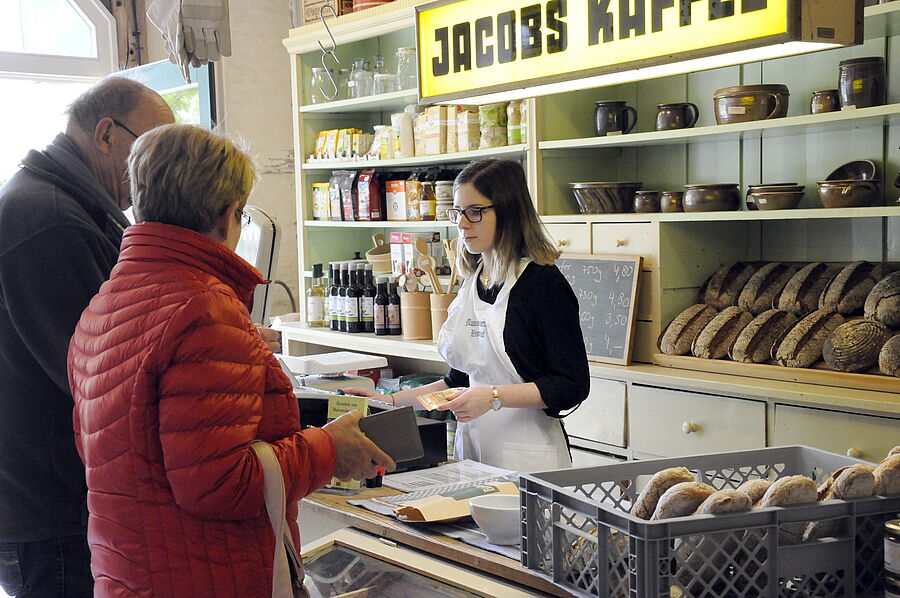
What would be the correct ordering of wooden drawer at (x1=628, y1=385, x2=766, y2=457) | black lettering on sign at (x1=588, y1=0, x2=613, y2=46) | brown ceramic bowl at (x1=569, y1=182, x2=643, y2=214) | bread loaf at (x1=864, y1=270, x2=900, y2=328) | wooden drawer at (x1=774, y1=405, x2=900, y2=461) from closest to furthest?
black lettering on sign at (x1=588, y1=0, x2=613, y2=46) → wooden drawer at (x1=774, y1=405, x2=900, y2=461) → bread loaf at (x1=864, y1=270, x2=900, y2=328) → wooden drawer at (x1=628, y1=385, x2=766, y2=457) → brown ceramic bowl at (x1=569, y1=182, x2=643, y2=214)

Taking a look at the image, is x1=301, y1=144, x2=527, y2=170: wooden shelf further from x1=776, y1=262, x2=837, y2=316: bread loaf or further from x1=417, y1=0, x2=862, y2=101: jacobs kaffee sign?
x1=417, y1=0, x2=862, y2=101: jacobs kaffee sign

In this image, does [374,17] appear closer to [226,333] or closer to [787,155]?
[787,155]

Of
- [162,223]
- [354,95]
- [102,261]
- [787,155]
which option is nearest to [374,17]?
[354,95]

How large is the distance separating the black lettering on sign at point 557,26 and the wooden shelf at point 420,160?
1705 mm

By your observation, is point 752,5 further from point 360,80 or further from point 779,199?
point 360,80

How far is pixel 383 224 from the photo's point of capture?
4648 millimetres

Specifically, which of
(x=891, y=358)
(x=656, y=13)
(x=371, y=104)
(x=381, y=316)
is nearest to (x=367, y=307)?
(x=381, y=316)

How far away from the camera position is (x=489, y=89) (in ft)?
7.68

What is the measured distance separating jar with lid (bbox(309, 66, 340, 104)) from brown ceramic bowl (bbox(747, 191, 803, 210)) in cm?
259

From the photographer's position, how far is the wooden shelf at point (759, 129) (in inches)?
115

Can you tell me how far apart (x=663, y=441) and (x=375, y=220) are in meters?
2.07

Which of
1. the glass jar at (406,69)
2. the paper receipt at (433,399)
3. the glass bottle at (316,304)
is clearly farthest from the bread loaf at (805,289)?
the glass bottle at (316,304)

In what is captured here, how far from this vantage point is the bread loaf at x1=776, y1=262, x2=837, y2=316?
324 centimetres

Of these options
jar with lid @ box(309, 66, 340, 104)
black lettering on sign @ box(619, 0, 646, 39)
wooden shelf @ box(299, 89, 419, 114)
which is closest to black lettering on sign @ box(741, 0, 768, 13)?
black lettering on sign @ box(619, 0, 646, 39)
